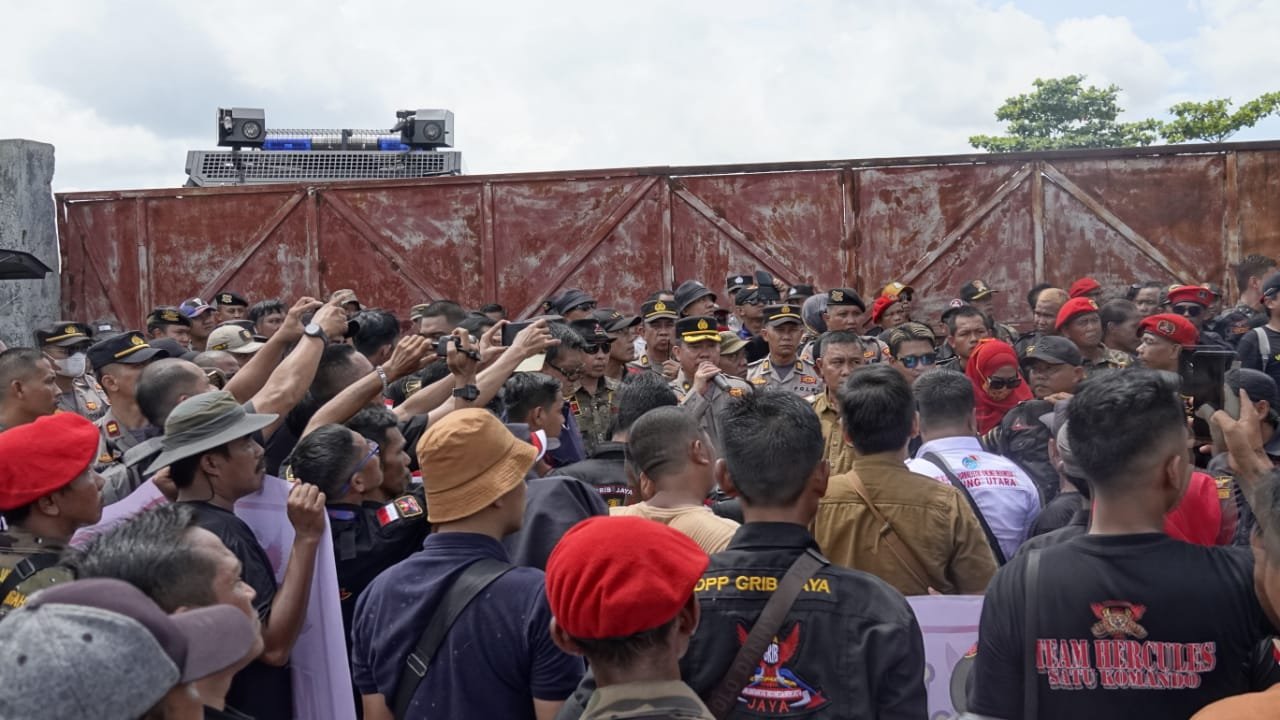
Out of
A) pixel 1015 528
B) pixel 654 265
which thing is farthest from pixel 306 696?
pixel 654 265

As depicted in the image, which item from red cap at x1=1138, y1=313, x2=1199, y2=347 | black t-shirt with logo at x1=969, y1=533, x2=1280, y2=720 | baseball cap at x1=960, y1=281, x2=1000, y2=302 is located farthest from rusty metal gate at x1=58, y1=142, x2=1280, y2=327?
black t-shirt with logo at x1=969, y1=533, x2=1280, y2=720

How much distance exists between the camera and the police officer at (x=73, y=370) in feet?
25.8

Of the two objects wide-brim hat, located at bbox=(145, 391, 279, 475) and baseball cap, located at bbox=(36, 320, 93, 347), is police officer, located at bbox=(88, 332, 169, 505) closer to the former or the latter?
wide-brim hat, located at bbox=(145, 391, 279, 475)

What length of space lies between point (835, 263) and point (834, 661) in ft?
31.8

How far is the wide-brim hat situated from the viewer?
369 cm

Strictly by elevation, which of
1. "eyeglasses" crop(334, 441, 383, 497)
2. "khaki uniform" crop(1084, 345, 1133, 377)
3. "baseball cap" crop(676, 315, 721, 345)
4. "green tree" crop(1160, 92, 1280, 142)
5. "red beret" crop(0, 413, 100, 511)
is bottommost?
"eyeglasses" crop(334, 441, 383, 497)

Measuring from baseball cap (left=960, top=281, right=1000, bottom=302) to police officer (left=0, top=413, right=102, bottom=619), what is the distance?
8886 millimetres

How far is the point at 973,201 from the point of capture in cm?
1173

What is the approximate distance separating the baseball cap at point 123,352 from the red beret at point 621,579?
184 inches

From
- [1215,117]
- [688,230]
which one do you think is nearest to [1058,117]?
[1215,117]

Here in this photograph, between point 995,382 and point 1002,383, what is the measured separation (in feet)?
0.13

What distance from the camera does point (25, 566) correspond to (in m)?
3.26

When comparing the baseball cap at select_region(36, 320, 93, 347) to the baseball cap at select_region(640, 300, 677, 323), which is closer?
the baseball cap at select_region(36, 320, 93, 347)

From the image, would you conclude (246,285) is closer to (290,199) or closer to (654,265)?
(290,199)
